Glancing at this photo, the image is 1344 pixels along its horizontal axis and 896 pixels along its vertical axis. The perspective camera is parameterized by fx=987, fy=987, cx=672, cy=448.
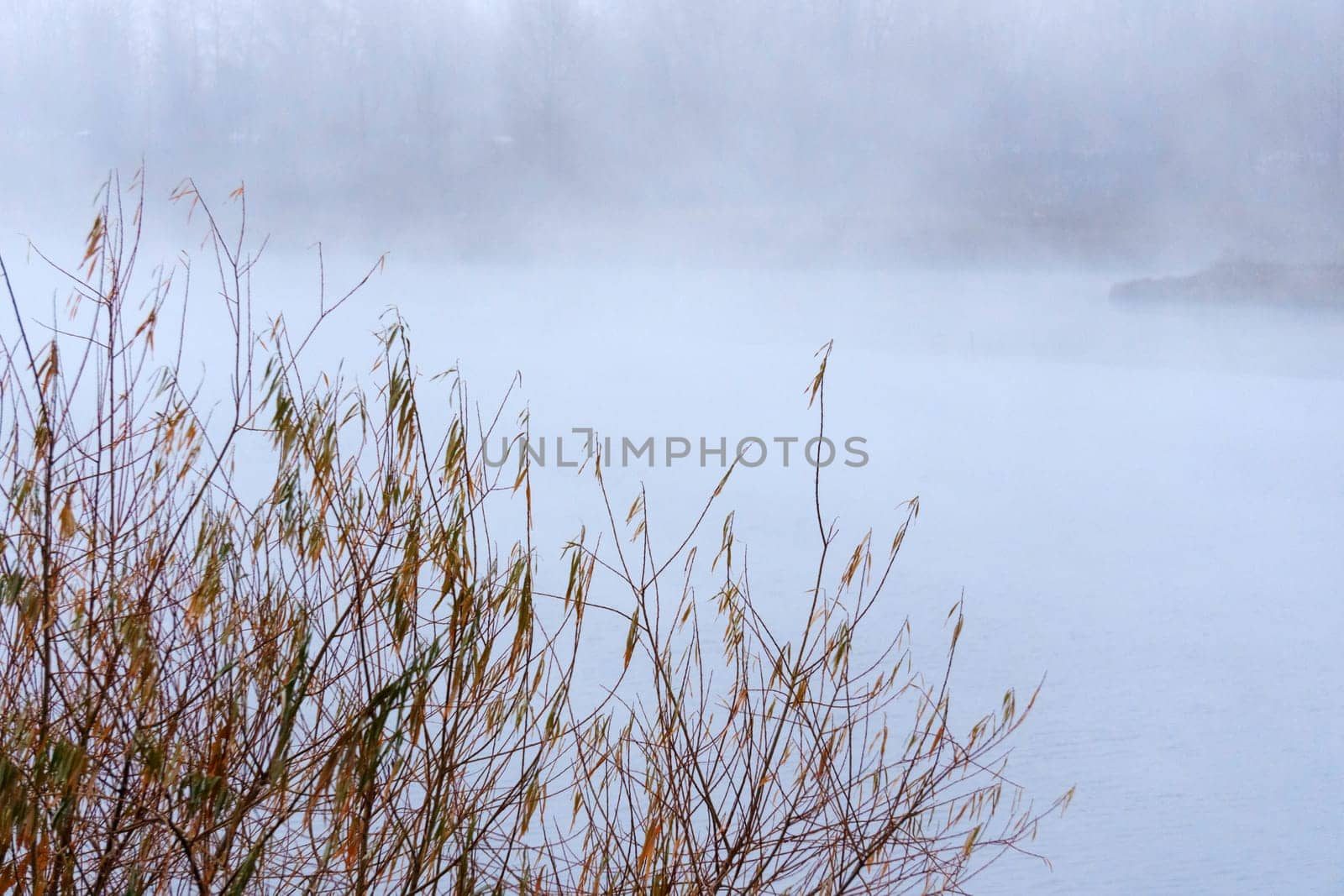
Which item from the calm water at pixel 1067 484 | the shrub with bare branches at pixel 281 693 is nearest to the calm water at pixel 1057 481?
the calm water at pixel 1067 484

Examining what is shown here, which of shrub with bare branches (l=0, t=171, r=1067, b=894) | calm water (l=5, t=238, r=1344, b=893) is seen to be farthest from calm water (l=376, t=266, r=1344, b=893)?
shrub with bare branches (l=0, t=171, r=1067, b=894)

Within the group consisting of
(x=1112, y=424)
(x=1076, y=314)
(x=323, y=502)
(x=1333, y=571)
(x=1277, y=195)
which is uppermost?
(x=1277, y=195)

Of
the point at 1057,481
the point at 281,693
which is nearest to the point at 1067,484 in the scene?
the point at 1057,481

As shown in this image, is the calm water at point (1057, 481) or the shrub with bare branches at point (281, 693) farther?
the calm water at point (1057, 481)

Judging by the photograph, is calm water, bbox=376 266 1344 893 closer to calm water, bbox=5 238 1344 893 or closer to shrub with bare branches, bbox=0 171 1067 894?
calm water, bbox=5 238 1344 893

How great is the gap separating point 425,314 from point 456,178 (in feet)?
1.59

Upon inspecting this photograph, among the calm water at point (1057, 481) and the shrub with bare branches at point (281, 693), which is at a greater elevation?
the calm water at point (1057, 481)

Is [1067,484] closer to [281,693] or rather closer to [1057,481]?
[1057,481]

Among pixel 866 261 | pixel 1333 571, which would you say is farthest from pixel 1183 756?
pixel 866 261

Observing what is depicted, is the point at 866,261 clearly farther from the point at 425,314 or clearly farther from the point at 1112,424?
the point at 425,314

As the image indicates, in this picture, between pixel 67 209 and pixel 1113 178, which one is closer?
pixel 67 209

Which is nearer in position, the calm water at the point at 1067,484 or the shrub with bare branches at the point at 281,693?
the shrub with bare branches at the point at 281,693

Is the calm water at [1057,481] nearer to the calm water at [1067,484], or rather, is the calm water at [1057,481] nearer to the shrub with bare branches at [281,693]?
the calm water at [1067,484]

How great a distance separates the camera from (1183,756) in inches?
117
